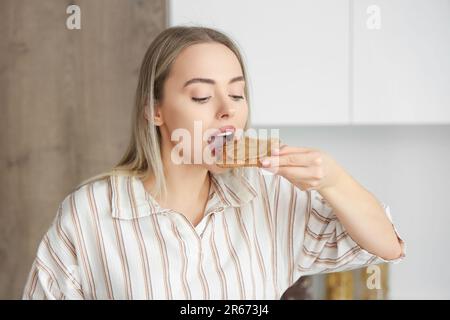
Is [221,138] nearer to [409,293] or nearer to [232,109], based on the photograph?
→ [232,109]

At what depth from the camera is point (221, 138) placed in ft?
3.78

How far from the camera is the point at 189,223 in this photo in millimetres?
1181

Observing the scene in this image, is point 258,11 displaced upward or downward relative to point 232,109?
upward

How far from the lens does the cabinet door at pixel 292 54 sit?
6.16ft

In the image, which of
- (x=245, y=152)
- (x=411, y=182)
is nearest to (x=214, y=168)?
(x=245, y=152)

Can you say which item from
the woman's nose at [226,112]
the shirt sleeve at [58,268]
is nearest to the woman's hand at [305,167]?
the woman's nose at [226,112]

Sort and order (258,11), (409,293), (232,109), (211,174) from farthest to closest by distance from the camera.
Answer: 1. (409,293)
2. (258,11)
3. (211,174)
4. (232,109)

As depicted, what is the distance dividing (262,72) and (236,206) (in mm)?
767

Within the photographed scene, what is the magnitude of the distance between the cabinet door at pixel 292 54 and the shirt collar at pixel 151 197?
0.66m

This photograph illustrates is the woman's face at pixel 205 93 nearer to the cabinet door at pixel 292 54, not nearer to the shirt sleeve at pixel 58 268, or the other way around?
the shirt sleeve at pixel 58 268

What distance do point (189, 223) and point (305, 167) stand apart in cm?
25

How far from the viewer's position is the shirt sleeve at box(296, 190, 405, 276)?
1.14 meters

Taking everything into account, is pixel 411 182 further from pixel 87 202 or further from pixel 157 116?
pixel 87 202

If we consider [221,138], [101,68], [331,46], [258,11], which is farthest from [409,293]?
[221,138]
